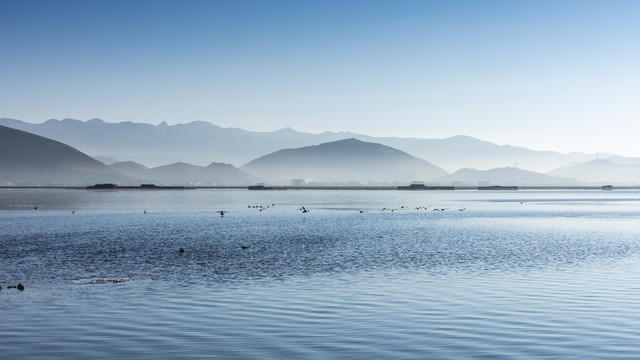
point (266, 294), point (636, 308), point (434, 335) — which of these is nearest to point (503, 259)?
point (636, 308)

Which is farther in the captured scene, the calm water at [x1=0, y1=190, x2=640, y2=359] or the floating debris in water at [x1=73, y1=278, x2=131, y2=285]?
the floating debris in water at [x1=73, y1=278, x2=131, y2=285]

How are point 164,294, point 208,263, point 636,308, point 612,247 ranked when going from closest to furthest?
point 636,308 < point 164,294 < point 208,263 < point 612,247

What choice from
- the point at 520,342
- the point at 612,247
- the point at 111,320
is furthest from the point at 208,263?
the point at 612,247

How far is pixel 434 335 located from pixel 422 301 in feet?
24.3

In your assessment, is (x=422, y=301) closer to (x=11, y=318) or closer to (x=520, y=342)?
(x=520, y=342)

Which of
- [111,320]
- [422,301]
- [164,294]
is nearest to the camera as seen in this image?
[111,320]

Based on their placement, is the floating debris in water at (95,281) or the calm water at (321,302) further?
the floating debris in water at (95,281)

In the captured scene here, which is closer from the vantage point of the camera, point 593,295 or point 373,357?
point 373,357

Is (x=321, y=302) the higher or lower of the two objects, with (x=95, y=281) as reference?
lower

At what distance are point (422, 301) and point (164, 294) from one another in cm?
1380

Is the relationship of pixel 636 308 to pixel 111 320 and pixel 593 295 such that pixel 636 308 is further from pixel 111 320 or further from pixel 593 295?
pixel 111 320

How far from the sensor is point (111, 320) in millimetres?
26453

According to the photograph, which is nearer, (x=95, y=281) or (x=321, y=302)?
(x=321, y=302)

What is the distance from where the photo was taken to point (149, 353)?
21.1 metres
